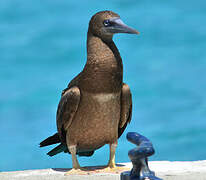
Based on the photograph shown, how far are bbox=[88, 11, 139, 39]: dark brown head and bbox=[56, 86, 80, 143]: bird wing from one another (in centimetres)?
72

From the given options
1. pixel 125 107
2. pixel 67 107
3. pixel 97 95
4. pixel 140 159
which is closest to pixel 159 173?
pixel 125 107

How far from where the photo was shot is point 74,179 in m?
4.60

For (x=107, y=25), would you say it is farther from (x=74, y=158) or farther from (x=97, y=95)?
(x=74, y=158)

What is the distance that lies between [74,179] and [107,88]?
110cm

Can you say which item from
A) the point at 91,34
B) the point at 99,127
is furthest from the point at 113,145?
the point at 91,34

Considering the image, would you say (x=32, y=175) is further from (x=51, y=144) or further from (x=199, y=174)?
(x=199, y=174)

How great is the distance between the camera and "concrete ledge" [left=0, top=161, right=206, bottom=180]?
15.0 ft

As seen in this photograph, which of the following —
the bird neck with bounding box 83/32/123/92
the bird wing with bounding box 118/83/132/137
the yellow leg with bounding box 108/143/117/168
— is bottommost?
the yellow leg with bounding box 108/143/117/168

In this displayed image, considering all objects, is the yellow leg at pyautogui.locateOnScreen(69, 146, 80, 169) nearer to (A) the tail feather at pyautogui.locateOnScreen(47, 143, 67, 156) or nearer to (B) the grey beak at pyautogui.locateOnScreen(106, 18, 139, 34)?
(A) the tail feather at pyautogui.locateOnScreen(47, 143, 67, 156)

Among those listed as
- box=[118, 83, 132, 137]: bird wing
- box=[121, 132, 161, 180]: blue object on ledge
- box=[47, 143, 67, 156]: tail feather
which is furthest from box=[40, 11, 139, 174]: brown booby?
box=[121, 132, 161, 180]: blue object on ledge

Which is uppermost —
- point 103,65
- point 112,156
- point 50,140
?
point 103,65

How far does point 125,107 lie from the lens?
5.11 metres

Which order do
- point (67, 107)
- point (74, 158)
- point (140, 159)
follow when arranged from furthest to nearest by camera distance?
point (74, 158) < point (67, 107) < point (140, 159)

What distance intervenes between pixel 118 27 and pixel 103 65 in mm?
481
